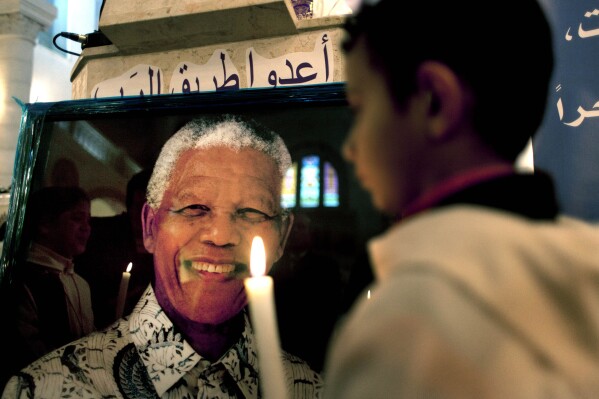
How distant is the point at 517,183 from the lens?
1.19ft

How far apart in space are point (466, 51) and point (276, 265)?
0.66 metres

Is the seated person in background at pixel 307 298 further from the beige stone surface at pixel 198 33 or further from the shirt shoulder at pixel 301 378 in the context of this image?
the beige stone surface at pixel 198 33

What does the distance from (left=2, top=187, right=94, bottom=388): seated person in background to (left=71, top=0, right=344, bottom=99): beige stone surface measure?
519 millimetres

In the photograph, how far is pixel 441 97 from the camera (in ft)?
1.29

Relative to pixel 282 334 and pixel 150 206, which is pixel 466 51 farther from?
pixel 150 206

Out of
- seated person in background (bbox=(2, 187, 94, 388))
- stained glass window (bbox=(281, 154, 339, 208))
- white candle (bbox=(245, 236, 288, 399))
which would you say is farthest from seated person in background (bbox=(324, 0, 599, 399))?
seated person in background (bbox=(2, 187, 94, 388))

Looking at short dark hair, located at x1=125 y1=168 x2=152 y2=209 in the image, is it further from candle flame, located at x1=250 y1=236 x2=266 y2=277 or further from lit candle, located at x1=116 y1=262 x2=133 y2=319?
candle flame, located at x1=250 y1=236 x2=266 y2=277

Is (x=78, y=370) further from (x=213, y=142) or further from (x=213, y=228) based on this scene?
(x=213, y=142)

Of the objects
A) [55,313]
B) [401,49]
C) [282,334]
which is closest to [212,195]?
[282,334]

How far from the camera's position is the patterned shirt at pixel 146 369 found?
92cm

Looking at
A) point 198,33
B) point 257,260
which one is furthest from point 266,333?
point 198,33

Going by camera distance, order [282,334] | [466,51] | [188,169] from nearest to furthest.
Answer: [466,51] < [282,334] < [188,169]

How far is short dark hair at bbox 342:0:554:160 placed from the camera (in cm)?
39

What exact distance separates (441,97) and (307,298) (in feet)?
2.05
